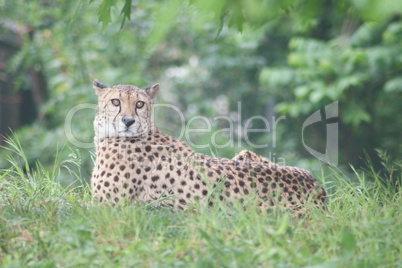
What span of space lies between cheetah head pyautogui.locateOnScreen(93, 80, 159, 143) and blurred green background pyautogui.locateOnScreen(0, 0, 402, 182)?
3.41 meters

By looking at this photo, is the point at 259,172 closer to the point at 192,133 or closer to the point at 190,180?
the point at 190,180

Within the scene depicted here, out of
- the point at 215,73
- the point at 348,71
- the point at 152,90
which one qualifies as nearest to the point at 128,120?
the point at 152,90

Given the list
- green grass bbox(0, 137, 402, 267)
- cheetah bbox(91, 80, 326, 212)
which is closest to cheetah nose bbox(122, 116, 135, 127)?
cheetah bbox(91, 80, 326, 212)

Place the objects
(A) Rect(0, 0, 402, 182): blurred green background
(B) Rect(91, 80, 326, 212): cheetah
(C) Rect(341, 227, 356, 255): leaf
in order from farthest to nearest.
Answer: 1. (A) Rect(0, 0, 402, 182): blurred green background
2. (B) Rect(91, 80, 326, 212): cheetah
3. (C) Rect(341, 227, 356, 255): leaf

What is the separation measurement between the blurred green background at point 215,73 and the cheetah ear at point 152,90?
131 inches

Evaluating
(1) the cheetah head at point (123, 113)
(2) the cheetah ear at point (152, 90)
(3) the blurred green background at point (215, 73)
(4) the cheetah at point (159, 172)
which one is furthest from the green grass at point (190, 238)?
(3) the blurred green background at point (215, 73)

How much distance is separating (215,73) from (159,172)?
6.60 m

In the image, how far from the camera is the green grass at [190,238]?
9.34ft

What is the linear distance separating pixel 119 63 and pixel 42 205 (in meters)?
6.40

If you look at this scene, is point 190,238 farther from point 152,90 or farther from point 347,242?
point 152,90

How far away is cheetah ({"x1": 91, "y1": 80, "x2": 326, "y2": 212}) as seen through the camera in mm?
3807

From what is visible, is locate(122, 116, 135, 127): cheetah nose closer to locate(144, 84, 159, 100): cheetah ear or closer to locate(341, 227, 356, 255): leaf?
locate(144, 84, 159, 100): cheetah ear

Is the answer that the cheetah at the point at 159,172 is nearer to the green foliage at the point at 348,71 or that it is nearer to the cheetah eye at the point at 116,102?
the cheetah eye at the point at 116,102

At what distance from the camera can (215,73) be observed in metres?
10.3
